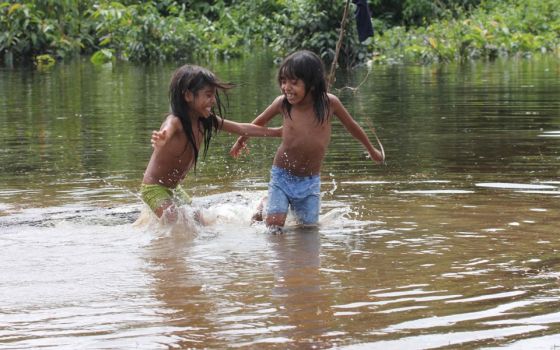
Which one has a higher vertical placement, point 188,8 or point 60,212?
point 188,8

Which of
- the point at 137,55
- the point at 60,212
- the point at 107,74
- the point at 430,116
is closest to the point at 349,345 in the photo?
the point at 60,212

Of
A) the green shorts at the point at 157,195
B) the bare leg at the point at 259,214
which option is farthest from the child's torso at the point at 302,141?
the green shorts at the point at 157,195

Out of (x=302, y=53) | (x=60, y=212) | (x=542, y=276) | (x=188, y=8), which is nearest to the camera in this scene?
(x=542, y=276)

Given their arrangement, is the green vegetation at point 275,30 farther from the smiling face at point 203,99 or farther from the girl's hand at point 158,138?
the girl's hand at point 158,138

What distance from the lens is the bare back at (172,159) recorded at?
651 centimetres

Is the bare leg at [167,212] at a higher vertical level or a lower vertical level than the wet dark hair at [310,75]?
lower

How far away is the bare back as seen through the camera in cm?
651

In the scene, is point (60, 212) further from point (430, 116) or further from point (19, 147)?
point (430, 116)

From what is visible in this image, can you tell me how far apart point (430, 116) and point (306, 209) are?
20.1ft

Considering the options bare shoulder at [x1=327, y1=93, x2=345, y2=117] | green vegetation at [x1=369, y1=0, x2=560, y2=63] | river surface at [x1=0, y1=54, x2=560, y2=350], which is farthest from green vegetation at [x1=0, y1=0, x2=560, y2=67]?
bare shoulder at [x1=327, y1=93, x2=345, y2=117]

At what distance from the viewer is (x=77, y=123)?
12.8 m

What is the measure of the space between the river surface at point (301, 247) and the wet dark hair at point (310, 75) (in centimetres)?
73

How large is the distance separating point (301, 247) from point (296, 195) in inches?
27.9

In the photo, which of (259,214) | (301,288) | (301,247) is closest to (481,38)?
(259,214)
